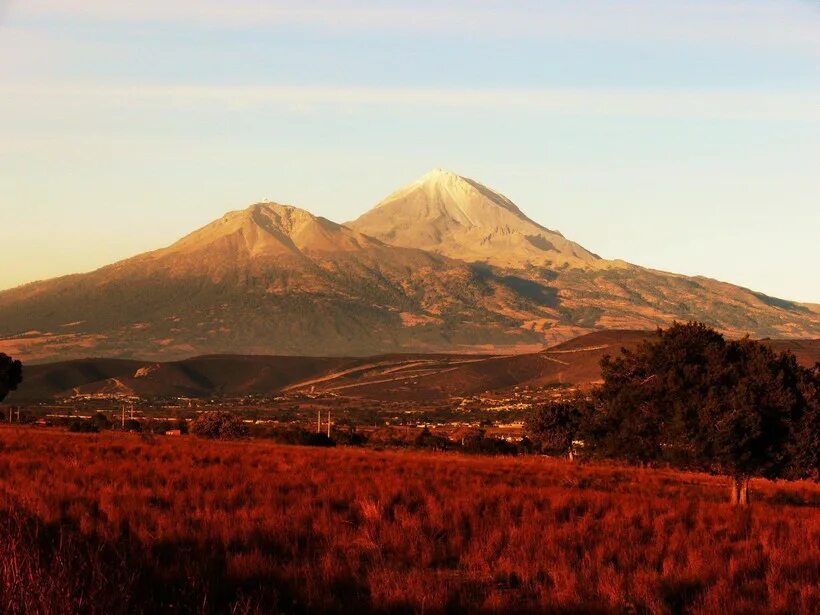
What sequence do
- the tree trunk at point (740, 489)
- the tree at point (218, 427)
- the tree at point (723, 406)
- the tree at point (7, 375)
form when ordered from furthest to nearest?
the tree at point (7, 375), the tree at point (218, 427), the tree at point (723, 406), the tree trunk at point (740, 489)

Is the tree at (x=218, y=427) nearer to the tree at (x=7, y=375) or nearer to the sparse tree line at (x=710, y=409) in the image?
the tree at (x=7, y=375)

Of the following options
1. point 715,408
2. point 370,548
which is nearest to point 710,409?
point 715,408

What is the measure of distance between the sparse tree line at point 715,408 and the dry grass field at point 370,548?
367 inches

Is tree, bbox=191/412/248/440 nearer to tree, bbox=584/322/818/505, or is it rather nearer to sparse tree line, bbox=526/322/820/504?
sparse tree line, bbox=526/322/820/504

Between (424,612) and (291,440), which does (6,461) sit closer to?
(424,612)

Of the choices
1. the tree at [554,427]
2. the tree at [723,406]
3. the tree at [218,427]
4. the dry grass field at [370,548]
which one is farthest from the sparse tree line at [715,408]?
the tree at [218,427]

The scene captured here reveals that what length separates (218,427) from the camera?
78625 mm

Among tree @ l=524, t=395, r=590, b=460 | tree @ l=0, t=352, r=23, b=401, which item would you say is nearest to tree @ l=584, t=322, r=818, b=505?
tree @ l=524, t=395, r=590, b=460

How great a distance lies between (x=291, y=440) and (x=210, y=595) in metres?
54.8

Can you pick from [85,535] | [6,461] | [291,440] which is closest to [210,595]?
[85,535]

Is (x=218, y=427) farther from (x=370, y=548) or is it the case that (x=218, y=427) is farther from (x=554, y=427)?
(x=370, y=548)

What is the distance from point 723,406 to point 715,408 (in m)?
0.36

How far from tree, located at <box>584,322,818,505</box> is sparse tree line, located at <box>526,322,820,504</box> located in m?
0.03

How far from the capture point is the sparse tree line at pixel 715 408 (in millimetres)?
33656
